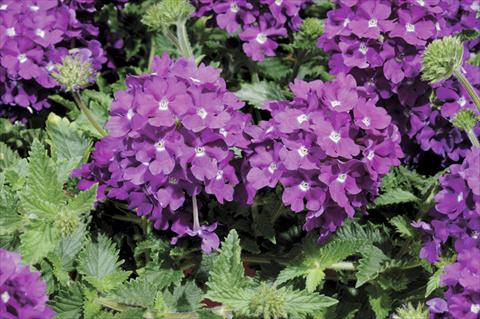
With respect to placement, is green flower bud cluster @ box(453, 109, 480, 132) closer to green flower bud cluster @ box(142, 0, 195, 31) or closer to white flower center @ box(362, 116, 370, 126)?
white flower center @ box(362, 116, 370, 126)

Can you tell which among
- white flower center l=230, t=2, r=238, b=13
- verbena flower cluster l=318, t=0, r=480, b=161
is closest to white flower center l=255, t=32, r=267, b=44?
white flower center l=230, t=2, r=238, b=13

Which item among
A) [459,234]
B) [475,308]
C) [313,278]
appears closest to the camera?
[475,308]

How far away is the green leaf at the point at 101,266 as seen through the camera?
2053 mm

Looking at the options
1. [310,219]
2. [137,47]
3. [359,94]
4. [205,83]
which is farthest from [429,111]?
[137,47]

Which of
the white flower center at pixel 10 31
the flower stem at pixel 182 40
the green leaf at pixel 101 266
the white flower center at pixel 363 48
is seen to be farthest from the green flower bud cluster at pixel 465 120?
the white flower center at pixel 10 31

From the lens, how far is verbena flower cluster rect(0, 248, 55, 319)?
5.47 ft

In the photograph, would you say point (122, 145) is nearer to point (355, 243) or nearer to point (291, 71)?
point (355, 243)

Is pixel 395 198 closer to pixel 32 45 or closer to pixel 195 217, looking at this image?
pixel 195 217

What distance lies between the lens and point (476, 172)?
6.39ft

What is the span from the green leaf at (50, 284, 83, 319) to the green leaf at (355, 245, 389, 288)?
0.84 metres

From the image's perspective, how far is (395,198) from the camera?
7.73ft

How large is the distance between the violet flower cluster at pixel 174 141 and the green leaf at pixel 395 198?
56 cm

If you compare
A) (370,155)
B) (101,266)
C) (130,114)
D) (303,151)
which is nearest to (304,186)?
(303,151)

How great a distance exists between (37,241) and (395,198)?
3.80ft
